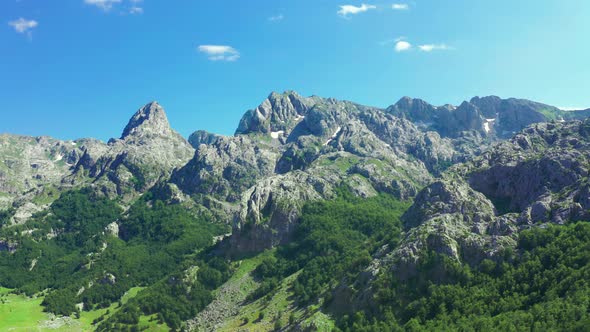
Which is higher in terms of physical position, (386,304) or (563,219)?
(563,219)

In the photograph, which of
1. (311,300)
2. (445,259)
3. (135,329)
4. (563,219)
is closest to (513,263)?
(445,259)

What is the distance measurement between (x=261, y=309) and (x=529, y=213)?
111443mm

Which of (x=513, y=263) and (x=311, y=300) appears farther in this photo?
(x=311, y=300)

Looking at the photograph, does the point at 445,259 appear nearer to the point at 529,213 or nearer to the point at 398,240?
the point at 398,240

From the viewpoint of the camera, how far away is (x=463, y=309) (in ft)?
418

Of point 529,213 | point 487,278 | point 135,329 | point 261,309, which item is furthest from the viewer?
point 135,329

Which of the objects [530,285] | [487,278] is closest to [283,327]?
[487,278]

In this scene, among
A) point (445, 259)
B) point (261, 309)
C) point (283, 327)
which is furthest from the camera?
point (261, 309)

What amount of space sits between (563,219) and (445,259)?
4984 centimetres

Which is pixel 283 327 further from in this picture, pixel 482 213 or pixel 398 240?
pixel 482 213

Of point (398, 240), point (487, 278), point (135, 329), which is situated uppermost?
point (398, 240)

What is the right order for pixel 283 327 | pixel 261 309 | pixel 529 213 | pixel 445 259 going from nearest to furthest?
1. pixel 445 259
2. pixel 283 327
3. pixel 529 213
4. pixel 261 309

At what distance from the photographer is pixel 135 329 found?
19875 cm

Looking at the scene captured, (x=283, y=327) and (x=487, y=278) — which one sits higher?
(x=487, y=278)
